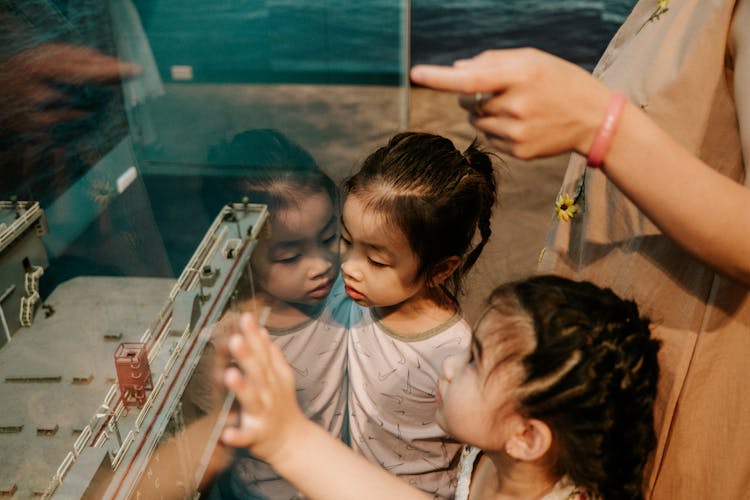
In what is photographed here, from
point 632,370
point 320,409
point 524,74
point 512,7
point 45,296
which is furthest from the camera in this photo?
point 512,7

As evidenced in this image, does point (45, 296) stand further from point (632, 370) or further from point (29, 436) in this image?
point (632, 370)

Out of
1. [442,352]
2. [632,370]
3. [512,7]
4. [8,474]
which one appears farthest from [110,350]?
[512,7]

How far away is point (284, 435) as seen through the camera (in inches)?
26.8

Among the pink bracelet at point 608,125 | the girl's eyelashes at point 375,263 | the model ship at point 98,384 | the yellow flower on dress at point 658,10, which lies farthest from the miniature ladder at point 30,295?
the yellow flower on dress at point 658,10

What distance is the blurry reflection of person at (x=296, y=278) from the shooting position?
114cm

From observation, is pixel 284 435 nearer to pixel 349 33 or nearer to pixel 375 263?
pixel 375 263

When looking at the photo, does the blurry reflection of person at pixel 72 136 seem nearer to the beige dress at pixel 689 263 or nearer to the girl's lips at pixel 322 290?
the girl's lips at pixel 322 290

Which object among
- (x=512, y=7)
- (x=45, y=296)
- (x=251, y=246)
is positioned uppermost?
(x=45, y=296)

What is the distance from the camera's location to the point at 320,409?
1.10 m

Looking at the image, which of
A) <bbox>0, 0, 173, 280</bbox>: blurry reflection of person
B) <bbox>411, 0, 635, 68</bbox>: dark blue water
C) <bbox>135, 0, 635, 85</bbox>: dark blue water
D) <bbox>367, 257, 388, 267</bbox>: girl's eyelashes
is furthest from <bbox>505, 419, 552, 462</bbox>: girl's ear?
<bbox>411, 0, 635, 68</bbox>: dark blue water

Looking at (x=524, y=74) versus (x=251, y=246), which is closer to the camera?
(x=524, y=74)

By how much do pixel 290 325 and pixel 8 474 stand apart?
532mm

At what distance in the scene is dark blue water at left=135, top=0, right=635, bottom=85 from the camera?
1.26 meters

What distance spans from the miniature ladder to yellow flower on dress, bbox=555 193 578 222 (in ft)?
2.30
